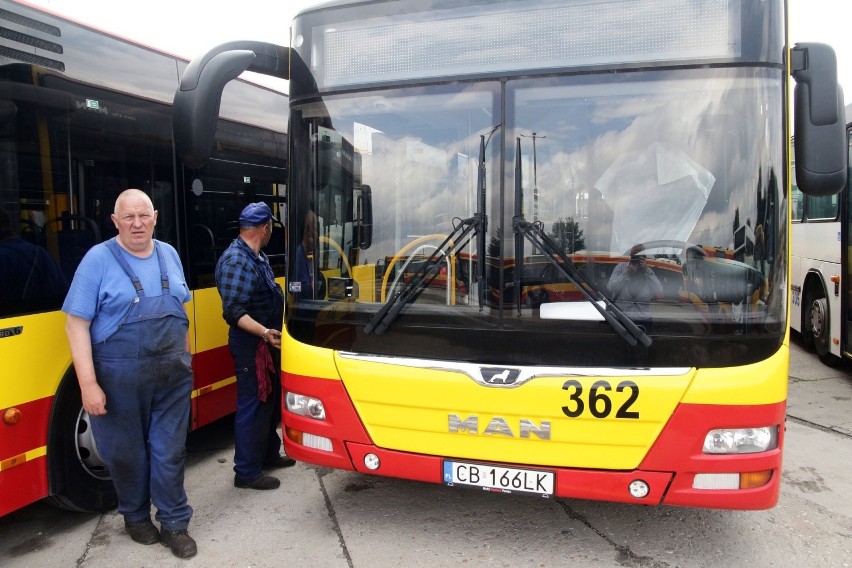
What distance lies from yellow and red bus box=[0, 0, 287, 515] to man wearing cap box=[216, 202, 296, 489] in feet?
1.96

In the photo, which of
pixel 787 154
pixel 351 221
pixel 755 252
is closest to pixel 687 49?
pixel 787 154

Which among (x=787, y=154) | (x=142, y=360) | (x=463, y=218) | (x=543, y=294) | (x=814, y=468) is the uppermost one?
(x=787, y=154)

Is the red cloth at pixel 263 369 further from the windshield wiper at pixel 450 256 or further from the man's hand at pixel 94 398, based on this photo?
the windshield wiper at pixel 450 256

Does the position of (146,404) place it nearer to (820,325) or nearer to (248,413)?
(248,413)

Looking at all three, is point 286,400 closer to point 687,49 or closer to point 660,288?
point 660,288

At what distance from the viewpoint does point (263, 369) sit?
4.39 meters

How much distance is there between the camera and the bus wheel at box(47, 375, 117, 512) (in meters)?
3.79

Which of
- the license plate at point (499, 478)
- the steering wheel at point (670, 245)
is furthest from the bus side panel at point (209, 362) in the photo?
the steering wheel at point (670, 245)

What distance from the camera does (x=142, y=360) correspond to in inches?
138

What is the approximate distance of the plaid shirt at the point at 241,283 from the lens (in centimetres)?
427

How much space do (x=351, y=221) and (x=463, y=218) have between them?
615 millimetres

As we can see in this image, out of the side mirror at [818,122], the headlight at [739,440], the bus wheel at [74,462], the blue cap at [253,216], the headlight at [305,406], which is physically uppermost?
the side mirror at [818,122]

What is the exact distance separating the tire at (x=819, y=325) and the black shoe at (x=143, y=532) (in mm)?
7643

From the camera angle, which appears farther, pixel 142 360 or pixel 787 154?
pixel 142 360
